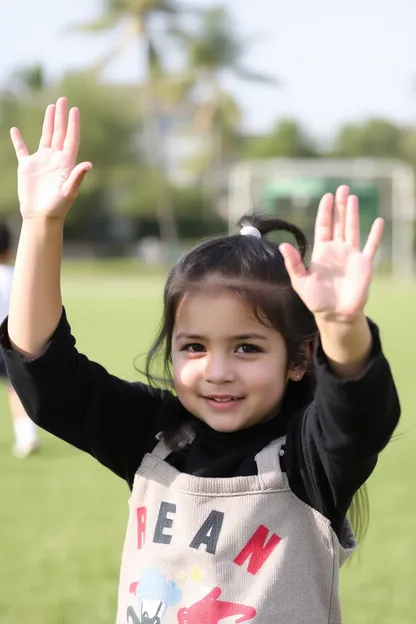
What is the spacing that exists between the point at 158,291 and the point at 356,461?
2520 cm

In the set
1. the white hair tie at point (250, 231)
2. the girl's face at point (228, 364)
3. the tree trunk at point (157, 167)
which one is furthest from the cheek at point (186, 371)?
the tree trunk at point (157, 167)

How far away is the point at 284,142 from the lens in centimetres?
5672

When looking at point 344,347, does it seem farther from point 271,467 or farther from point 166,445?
point 166,445

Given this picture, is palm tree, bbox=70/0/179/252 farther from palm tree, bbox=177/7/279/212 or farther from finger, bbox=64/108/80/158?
finger, bbox=64/108/80/158

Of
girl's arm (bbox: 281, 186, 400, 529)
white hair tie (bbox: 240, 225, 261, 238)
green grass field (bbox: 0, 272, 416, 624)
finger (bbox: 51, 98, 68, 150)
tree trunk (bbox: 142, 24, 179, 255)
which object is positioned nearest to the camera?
girl's arm (bbox: 281, 186, 400, 529)

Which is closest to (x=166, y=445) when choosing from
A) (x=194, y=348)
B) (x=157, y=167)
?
(x=194, y=348)

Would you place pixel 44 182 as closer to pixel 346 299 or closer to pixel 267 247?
pixel 267 247

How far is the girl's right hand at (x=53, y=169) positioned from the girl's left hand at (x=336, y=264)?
473 mm

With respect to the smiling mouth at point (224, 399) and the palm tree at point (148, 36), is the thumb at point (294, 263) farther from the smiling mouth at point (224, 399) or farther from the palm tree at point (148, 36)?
the palm tree at point (148, 36)

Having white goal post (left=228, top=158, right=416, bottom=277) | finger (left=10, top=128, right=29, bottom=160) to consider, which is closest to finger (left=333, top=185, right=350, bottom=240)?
finger (left=10, top=128, right=29, bottom=160)

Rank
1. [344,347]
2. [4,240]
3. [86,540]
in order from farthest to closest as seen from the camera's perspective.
A: [4,240] < [86,540] < [344,347]

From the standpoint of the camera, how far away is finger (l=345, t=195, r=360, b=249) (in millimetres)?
1892

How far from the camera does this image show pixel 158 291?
27.1 metres

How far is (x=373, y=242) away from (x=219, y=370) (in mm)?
408
